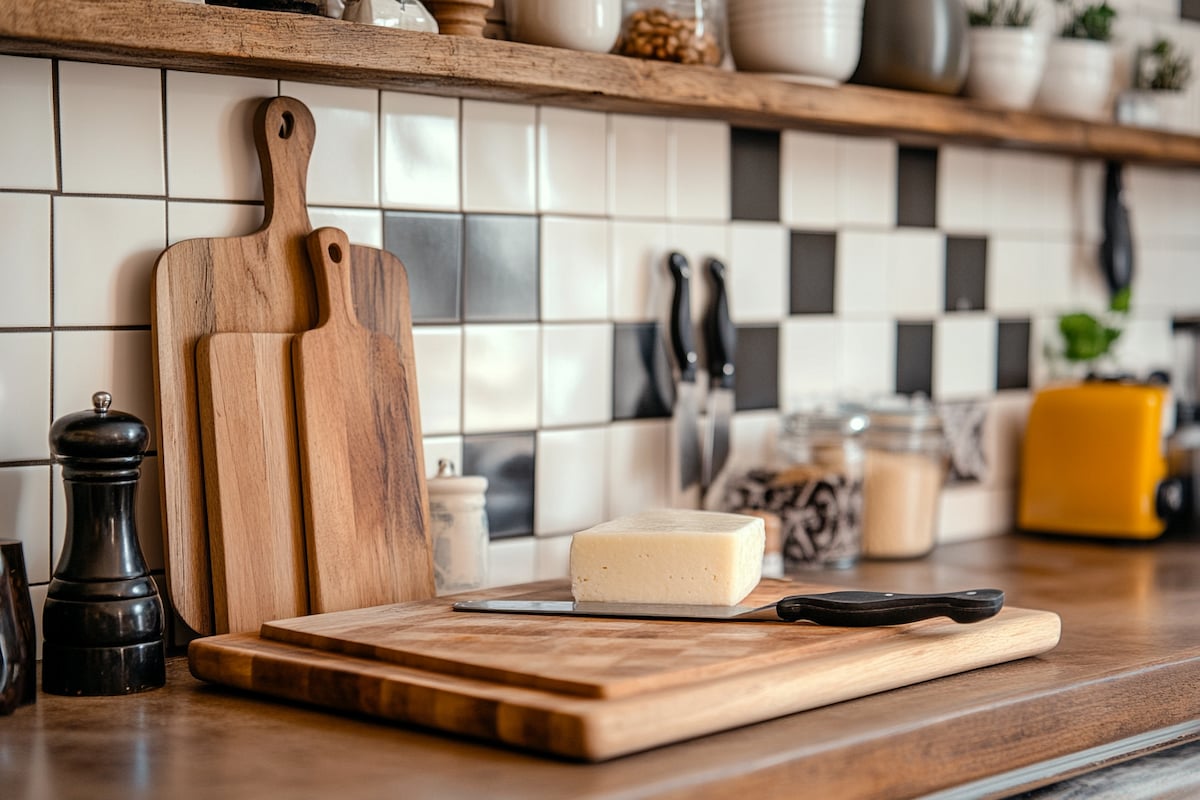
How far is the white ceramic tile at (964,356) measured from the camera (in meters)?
2.02

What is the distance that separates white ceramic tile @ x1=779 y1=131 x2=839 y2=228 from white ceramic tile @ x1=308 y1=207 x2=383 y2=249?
59cm

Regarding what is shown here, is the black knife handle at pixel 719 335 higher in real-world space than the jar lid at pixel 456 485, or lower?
higher

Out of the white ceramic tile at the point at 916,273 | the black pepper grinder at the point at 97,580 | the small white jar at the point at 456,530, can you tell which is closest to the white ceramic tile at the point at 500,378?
the small white jar at the point at 456,530

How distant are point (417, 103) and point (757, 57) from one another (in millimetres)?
378

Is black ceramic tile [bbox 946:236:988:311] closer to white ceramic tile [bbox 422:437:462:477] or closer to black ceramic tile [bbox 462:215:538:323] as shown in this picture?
black ceramic tile [bbox 462:215:538:323]

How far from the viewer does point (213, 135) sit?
131 cm

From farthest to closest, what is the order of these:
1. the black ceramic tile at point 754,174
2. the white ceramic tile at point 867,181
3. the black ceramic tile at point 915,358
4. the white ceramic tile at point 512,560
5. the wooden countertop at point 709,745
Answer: the black ceramic tile at point 915,358
the white ceramic tile at point 867,181
the black ceramic tile at point 754,174
the white ceramic tile at point 512,560
the wooden countertop at point 709,745

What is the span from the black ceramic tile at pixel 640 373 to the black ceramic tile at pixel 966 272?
55cm

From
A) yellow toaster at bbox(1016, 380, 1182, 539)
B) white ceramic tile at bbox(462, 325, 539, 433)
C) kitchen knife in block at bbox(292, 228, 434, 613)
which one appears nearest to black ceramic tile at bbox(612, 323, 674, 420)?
white ceramic tile at bbox(462, 325, 539, 433)

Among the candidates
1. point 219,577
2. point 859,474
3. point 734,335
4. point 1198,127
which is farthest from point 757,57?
point 1198,127

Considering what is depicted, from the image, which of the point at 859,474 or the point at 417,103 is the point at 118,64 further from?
the point at 859,474

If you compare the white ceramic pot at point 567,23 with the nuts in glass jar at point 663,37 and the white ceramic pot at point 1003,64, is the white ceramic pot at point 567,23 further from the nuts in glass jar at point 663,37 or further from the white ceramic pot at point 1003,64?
the white ceramic pot at point 1003,64

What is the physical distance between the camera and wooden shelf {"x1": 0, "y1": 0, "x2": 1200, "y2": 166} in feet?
3.63

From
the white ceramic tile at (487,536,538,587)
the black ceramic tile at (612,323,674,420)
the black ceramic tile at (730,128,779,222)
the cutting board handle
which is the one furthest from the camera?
the black ceramic tile at (730,128,779,222)
